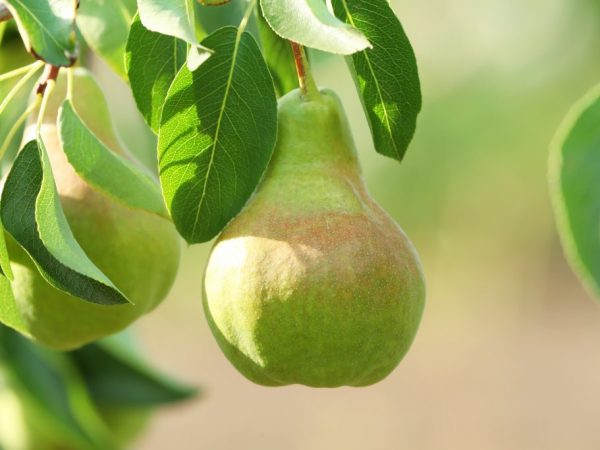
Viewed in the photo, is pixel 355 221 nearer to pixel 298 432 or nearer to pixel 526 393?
pixel 298 432

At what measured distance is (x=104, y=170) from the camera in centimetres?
115

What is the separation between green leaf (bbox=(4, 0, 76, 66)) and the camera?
1.09 metres

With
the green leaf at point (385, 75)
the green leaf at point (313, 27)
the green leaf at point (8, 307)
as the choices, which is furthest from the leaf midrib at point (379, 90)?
the green leaf at point (8, 307)

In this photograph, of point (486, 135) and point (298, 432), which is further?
point (486, 135)

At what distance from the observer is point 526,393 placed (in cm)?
931

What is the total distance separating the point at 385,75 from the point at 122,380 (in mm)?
1278

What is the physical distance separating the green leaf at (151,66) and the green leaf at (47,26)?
2.9 inches

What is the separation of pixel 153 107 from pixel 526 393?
27.8ft

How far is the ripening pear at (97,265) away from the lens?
123 cm

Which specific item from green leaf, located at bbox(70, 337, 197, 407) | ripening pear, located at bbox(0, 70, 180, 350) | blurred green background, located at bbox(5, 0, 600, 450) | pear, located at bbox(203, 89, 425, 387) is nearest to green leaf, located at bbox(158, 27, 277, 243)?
pear, located at bbox(203, 89, 425, 387)

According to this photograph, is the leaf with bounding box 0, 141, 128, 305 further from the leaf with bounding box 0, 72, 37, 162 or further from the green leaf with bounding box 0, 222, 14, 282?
the leaf with bounding box 0, 72, 37, 162

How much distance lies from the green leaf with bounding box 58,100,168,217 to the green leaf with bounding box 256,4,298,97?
10.2 inches

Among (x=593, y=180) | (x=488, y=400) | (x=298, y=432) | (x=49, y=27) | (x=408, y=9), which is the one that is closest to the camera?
(x=593, y=180)

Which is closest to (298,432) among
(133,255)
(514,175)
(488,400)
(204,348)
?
(488,400)
